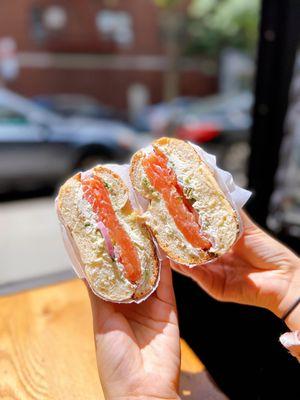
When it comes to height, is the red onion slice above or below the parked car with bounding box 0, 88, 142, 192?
above

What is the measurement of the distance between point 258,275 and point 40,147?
5.26m

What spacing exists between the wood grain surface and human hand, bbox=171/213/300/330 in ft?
1.09

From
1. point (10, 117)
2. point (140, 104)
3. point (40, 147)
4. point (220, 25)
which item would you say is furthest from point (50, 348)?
point (140, 104)

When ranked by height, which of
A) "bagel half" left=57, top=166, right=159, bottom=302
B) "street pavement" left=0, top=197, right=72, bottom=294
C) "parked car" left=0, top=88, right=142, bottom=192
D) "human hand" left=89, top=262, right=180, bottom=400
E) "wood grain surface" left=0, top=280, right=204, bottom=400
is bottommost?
"street pavement" left=0, top=197, right=72, bottom=294

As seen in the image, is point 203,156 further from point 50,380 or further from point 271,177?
point 271,177

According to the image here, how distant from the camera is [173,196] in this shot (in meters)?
1.27

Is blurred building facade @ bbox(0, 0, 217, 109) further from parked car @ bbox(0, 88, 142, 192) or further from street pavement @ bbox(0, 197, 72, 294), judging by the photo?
street pavement @ bbox(0, 197, 72, 294)

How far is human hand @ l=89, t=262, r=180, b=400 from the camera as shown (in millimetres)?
1115

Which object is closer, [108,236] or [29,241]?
[108,236]

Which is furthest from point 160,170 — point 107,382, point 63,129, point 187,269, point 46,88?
point 46,88

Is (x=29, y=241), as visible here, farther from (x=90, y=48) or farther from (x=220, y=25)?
(x=90, y=48)

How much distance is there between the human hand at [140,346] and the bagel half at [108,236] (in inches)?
2.5

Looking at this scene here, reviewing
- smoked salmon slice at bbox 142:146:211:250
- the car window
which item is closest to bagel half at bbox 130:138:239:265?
smoked salmon slice at bbox 142:146:211:250

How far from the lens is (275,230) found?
246 centimetres
